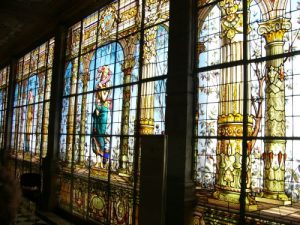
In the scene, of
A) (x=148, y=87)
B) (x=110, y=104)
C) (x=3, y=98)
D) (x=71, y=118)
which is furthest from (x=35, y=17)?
(x=3, y=98)

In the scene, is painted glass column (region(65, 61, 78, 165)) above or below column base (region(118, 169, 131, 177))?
above

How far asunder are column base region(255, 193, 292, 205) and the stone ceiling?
634cm

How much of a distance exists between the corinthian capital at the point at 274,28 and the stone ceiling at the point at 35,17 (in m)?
4.96

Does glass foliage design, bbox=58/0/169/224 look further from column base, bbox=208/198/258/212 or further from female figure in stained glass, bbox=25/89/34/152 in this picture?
female figure in stained glass, bbox=25/89/34/152

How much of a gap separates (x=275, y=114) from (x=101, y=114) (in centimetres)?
476

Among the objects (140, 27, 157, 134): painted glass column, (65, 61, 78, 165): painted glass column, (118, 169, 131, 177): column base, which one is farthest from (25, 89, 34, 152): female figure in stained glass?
(140, 27, 157, 134): painted glass column

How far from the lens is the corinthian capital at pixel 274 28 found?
448cm

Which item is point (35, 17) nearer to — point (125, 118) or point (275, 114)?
point (125, 118)

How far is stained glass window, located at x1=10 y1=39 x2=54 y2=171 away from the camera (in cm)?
1147

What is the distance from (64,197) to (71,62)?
4.10 m

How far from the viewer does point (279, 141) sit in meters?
4.38

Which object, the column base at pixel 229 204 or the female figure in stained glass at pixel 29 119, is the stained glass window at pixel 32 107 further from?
the column base at pixel 229 204

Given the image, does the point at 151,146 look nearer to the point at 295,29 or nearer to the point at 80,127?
the point at 295,29

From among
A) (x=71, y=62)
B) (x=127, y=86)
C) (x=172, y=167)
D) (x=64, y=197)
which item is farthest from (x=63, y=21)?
(x=172, y=167)
